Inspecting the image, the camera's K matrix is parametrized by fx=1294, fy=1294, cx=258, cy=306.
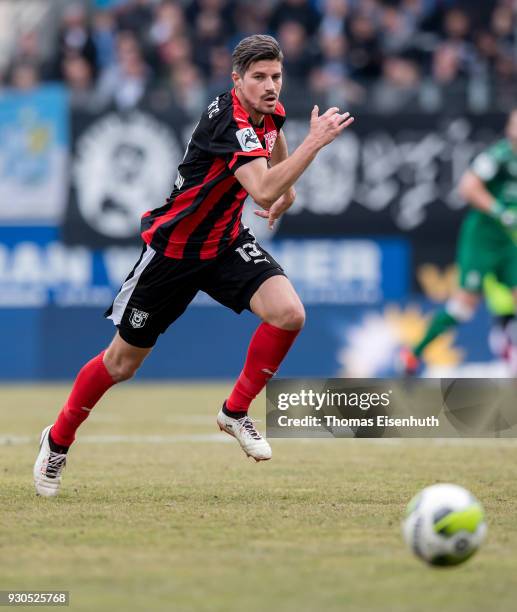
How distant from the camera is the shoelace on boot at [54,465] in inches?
251

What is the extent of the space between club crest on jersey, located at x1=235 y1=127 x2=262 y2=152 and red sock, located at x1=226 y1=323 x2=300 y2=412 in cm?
93

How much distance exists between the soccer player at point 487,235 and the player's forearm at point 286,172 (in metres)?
6.34

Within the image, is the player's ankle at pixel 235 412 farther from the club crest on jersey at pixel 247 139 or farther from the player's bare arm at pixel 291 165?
the club crest on jersey at pixel 247 139

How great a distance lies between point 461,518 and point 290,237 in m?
11.3

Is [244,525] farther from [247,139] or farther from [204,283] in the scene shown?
[247,139]

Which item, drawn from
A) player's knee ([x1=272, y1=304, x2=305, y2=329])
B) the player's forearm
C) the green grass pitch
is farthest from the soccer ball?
player's knee ([x1=272, y1=304, x2=305, y2=329])

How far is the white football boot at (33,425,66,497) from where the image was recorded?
20.7ft

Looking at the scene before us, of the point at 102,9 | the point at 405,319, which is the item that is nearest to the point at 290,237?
the point at 405,319

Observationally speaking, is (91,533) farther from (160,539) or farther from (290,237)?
(290,237)

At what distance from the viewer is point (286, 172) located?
575 centimetres

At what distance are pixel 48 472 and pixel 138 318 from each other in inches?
34.5

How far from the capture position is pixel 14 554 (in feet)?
15.2

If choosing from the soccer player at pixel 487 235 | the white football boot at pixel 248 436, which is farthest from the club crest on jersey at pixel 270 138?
the soccer player at pixel 487 235

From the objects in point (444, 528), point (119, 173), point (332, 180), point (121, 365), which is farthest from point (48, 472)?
point (332, 180)
